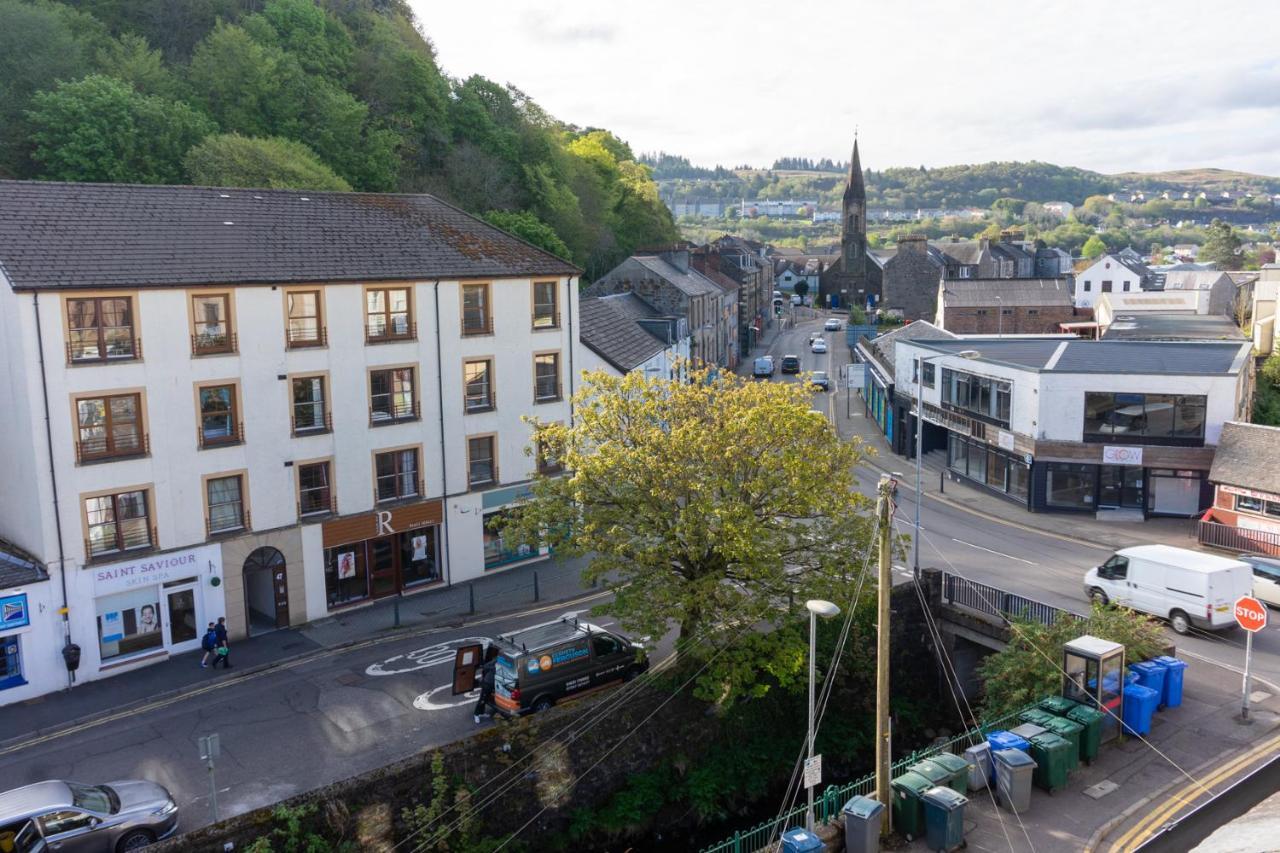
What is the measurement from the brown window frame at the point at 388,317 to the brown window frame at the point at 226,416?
15.2 ft

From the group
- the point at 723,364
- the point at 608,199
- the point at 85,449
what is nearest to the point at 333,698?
the point at 85,449

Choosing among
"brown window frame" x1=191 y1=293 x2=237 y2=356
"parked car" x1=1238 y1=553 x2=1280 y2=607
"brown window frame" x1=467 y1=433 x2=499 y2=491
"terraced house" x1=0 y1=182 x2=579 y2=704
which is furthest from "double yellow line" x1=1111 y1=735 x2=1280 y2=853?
"brown window frame" x1=191 y1=293 x2=237 y2=356

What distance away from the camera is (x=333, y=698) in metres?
24.8

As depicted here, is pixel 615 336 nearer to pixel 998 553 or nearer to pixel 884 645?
pixel 998 553

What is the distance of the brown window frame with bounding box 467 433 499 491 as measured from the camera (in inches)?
1364

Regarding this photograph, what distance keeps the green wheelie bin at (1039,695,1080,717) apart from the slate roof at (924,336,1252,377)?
72.3 ft

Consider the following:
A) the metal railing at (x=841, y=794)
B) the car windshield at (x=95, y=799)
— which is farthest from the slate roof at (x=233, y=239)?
the metal railing at (x=841, y=794)

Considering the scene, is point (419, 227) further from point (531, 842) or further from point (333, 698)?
point (531, 842)

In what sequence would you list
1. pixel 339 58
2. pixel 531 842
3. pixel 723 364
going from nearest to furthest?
pixel 531 842 → pixel 339 58 → pixel 723 364

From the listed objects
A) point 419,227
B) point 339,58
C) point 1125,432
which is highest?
point 339,58

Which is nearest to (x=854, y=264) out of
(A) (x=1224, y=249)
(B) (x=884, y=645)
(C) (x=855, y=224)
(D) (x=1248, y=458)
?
(C) (x=855, y=224)

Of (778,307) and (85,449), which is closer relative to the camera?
(85,449)

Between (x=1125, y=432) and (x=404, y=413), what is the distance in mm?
28112

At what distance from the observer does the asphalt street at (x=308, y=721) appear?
21078 millimetres
